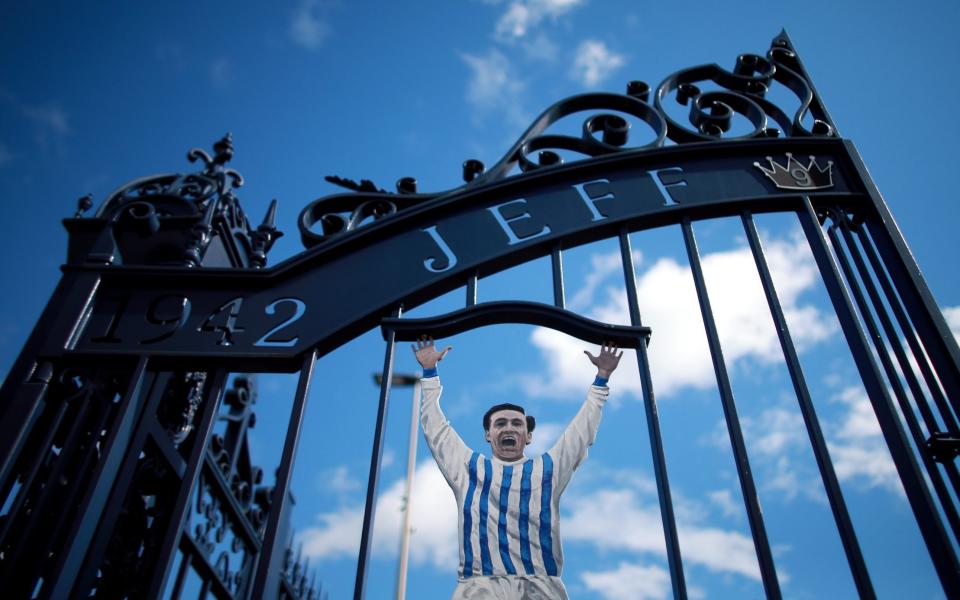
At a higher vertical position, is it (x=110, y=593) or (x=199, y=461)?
(x=199, y=461)

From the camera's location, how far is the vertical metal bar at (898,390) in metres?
2.34

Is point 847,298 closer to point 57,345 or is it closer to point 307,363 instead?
point 307,363

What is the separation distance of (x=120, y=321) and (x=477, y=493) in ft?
5.11

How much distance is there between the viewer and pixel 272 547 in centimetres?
230

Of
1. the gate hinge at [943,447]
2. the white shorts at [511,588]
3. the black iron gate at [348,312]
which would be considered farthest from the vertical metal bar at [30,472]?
the gate hinge at [943,447]

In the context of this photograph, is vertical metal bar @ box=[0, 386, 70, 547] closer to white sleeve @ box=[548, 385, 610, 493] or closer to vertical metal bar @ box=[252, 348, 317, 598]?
vertical metal bar @ box=[252, 348, 317, 598]

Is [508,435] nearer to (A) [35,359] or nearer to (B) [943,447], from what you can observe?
(B) [943,447]

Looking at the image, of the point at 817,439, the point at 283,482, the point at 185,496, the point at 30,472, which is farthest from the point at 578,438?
the point at 30,472

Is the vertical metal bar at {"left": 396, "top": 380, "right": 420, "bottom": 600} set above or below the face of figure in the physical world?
above

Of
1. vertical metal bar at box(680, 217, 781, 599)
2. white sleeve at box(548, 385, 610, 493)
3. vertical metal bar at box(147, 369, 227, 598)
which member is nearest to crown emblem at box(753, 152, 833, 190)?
vertical metal bar at box(680, 217, 781, 599)

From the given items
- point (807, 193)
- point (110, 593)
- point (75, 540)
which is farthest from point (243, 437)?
point (807, 193)

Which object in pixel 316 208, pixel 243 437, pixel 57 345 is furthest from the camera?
pixel 243 437

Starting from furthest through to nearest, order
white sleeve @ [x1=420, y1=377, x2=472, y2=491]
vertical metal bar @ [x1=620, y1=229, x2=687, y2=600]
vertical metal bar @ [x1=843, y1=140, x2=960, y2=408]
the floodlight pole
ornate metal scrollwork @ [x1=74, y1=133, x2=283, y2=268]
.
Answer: the floodlight pole → ornate metal scrollwork @ [x1=74, y1=133, x2=283, y2=268] → vertical metal bar @ [x1=843, y1=140, x2=960, y2=408] → white sleeve @ [x1=420, y1=377, x2=472, y2=491] → vertical metal bar @ [x1=620, y1=229, x2=687, y2=600]

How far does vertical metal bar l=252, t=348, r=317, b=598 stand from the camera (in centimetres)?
221
